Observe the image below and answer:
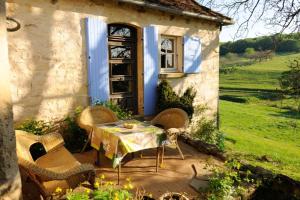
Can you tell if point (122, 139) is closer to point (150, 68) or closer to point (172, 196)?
point (172, 196)

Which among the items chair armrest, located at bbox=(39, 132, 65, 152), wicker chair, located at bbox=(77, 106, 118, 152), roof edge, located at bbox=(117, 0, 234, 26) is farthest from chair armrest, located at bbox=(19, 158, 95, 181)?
roof edge, located at bbox=(117, 0, 234, 26)

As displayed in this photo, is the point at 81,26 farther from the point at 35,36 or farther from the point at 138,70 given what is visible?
the point at 138,70

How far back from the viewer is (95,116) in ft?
18.0

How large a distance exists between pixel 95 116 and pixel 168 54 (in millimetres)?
3548

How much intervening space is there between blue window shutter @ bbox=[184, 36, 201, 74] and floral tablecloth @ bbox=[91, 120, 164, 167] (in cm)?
394

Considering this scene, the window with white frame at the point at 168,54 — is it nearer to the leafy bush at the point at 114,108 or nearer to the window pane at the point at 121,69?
the window pane at the point at 121,69

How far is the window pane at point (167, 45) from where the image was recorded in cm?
820

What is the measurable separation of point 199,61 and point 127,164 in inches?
185

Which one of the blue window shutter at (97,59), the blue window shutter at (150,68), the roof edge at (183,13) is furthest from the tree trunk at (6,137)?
the blue window shutter at (150,68)

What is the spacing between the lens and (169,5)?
7.41 meters

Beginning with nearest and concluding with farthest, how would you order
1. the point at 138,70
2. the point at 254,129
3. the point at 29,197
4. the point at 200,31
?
the point at 29,197 < the point at 138,70 < the point at 200,31 < the point at 254,129

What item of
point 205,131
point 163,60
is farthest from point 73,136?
point 205,131

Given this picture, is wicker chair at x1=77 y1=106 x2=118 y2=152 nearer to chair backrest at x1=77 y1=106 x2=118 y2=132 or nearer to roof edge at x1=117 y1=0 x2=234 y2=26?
chair backrest at x1=77 y1=106 x2=118 y2=132

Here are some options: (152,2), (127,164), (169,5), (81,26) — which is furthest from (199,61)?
(127,164)
